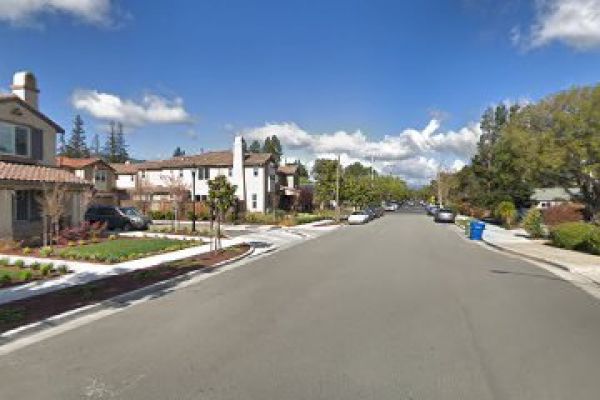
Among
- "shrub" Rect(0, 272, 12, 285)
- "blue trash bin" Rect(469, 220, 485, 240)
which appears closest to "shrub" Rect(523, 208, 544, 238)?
"blue trash bin" Rect(469, 220, 485, 240)

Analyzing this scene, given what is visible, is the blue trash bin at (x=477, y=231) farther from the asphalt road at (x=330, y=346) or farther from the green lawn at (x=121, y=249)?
the asphalt road at (x=330, y=346)

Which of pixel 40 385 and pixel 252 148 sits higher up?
pixel 252 148

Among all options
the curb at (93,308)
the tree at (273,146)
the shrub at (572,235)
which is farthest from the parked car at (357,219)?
the tree at (273,146)

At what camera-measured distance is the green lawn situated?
711 inches

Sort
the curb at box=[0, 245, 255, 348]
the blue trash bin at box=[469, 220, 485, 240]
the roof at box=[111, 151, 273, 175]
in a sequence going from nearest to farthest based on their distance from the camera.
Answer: the curb at box=[0, 245, 255, 348]
the blue trash bin at box=[469, 220, 485, 240]
the roof at box=[111, 151, 273, 175]

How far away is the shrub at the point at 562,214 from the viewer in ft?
129

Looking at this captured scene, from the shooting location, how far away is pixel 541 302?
1148cm

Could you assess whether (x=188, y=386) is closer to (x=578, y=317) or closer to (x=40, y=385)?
(x=40, y=385)

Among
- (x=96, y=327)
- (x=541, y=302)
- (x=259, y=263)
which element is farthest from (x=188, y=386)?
(x=259, y=263)

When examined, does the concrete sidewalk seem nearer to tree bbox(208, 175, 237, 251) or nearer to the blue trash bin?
the blue trash bin

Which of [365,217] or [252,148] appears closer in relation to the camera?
[365,217]

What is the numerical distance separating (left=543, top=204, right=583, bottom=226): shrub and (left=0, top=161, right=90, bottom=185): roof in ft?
109

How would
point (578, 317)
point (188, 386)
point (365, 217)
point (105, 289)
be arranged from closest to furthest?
1. point (188, 386)
2. point (578, 317)
3. point (105, 289)
4. point (365, 217)

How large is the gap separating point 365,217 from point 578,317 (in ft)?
137
